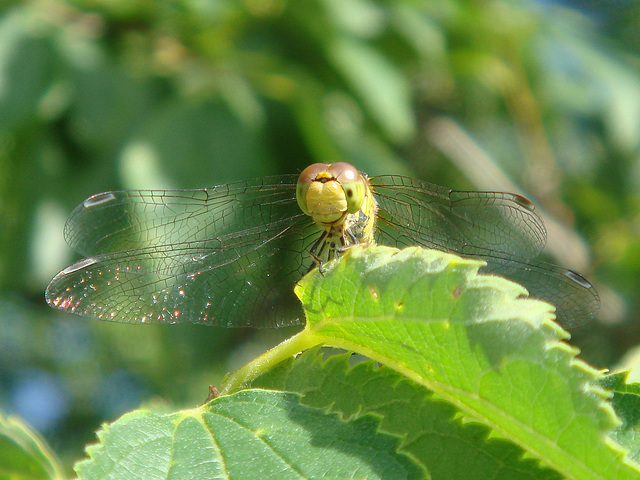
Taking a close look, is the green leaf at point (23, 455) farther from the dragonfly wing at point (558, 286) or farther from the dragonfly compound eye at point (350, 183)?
the dragonfly wing at point (558, 286)

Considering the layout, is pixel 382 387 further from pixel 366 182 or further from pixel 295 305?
pixel 366 182

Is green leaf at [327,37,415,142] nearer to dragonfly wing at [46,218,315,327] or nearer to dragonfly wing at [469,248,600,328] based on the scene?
dragonfly wing at [46,218,315,327]

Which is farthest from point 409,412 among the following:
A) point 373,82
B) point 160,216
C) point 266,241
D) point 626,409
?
point 373,82

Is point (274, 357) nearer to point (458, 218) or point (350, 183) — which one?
point (350, 183)

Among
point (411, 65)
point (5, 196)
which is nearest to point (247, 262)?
point (5, 196)

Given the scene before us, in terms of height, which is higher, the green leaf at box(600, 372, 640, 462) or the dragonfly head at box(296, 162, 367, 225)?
the dragonfly head at box(296, 162, 367, 225)

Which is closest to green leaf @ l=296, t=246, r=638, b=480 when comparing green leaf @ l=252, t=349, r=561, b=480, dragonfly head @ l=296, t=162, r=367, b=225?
green leaf @ l=252, t=349, r=561, b=480
